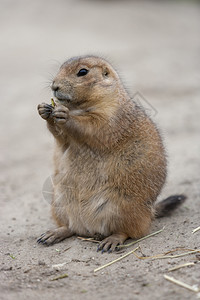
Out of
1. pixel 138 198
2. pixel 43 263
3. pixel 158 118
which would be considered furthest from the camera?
pixel 158 118

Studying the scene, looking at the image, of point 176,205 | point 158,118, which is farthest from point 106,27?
point 176,205

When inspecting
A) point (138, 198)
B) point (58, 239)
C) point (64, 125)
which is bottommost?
point (58, 239)

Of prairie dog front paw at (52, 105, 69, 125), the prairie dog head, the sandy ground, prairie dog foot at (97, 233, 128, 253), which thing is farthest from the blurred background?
prairie dog foot at (97, 233, 128, 253)

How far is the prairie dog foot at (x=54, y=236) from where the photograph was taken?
18.3 feet

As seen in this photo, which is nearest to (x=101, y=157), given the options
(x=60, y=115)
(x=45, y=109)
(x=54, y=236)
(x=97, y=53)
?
(x=60, y=115)

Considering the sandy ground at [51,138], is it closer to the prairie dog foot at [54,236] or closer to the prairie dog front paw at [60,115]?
the prairie dog foot at [54,236]

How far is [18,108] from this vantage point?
12477 millimetres

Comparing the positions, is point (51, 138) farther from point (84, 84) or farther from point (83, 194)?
point (84, 84)

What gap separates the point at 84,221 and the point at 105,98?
4.83 feet

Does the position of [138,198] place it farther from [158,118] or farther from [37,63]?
[37,63]

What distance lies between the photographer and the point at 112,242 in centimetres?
527

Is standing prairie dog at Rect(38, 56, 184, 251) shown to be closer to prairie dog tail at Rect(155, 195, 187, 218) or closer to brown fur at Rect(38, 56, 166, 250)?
brown fur at Rect(38, 56, 166, 250)

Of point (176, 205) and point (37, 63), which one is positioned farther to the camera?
point (37, 63)

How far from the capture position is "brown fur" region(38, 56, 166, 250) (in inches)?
205
